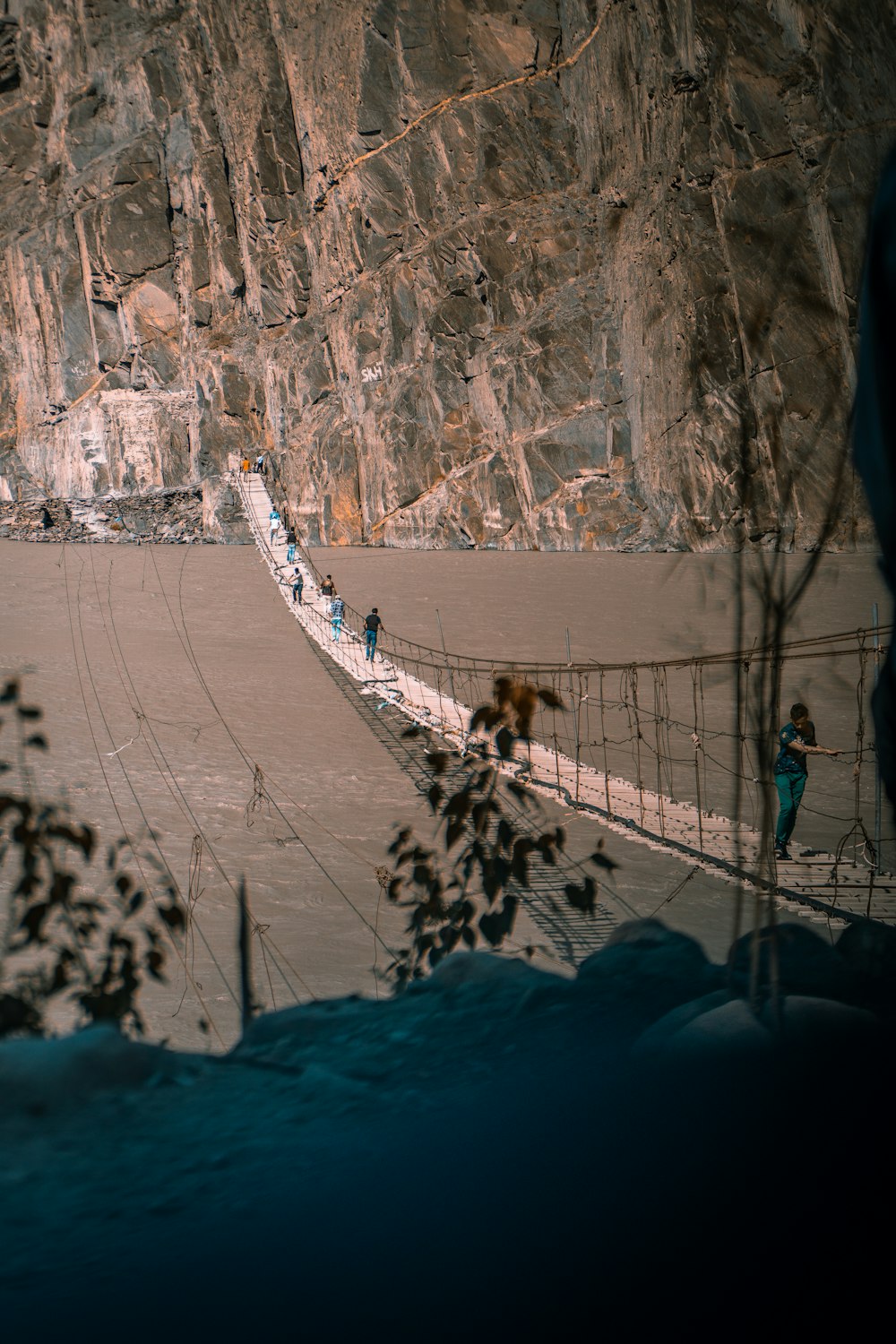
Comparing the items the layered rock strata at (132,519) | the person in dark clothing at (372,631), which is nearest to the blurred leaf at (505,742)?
the person in dark clothing at (372,631)

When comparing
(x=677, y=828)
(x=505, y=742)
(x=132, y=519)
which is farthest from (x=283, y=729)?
(x=132, y=519)

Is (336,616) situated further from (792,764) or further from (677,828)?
→ (792,764)

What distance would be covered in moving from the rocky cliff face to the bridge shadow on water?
6.63m

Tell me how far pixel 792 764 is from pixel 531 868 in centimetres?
136

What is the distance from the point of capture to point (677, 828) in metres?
6.15

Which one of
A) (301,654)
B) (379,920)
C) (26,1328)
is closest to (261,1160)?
(26,1328)

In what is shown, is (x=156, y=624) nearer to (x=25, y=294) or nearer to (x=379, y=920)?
(x=379, y=920)

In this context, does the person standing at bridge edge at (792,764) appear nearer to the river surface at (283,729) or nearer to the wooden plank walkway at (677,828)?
the wooden plank walkway at (677,828)

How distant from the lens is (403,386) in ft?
96.1

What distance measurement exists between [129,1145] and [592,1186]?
990 mm

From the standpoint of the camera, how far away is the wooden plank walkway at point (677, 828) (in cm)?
424

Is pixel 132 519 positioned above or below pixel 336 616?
above

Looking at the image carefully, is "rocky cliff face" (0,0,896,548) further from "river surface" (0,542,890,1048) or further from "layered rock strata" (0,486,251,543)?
"river surface" (0,542,890,1048)

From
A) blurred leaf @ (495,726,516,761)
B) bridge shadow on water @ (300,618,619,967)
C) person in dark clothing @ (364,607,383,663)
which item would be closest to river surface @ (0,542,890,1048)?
bridge shadow on water @ (300,618,619,967)
